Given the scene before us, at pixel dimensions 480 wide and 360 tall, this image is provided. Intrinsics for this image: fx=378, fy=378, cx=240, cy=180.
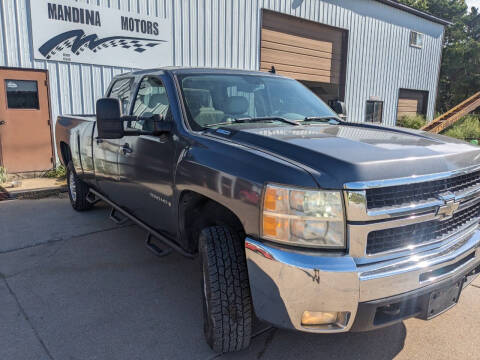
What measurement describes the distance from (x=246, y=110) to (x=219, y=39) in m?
7.65

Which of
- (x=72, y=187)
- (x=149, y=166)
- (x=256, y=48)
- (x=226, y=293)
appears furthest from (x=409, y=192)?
(x=256, y=48)

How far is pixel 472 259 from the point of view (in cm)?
243

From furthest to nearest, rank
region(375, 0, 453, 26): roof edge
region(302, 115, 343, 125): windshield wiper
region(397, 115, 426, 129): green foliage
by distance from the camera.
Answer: region(397, 115, 426, 129): green foliage → region(375, 0, 453, 26): roof edge → region(302, 115, 343, 125): windshield wiper

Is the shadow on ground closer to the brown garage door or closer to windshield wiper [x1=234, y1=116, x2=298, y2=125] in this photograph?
windshield wiper [x1=234, y1=116, x2=298, y2=125]

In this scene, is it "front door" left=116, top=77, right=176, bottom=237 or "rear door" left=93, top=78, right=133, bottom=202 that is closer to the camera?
"front door" left=116, top=77, right=176, bottom=237

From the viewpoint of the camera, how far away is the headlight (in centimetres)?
190

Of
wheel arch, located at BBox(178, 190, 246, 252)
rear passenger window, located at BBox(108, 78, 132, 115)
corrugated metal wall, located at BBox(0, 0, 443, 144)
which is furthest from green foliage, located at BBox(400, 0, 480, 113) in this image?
wheel arch, located at BBox(178, 190, 246, 252)

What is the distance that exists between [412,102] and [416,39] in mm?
2821

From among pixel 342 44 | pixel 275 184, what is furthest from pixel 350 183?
pixel 342 44

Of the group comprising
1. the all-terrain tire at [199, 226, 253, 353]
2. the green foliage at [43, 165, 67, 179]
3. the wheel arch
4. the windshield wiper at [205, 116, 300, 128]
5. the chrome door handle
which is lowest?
the green foliage at [43, 165, 67, 179]

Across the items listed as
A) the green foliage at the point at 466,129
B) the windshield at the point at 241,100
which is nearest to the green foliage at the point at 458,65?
the green foliage at the point at 466,129

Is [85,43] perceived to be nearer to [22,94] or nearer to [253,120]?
[22,94]

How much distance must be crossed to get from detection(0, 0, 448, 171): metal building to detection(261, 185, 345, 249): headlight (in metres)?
7.42

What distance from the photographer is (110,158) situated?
3.97 m
